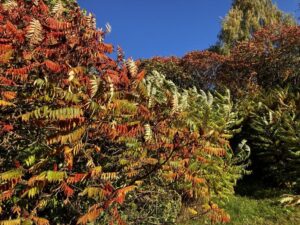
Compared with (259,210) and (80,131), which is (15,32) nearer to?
(80,131)

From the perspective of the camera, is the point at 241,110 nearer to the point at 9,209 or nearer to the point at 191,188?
the point at 191,188

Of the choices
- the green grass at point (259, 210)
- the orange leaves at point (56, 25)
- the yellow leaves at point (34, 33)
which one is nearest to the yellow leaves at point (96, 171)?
the yellow leaves at point (34, 33)

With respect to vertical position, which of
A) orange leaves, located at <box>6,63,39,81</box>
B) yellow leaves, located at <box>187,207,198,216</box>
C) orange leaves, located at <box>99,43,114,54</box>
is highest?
orange leaves, located at <box>99,43,114,54</box>

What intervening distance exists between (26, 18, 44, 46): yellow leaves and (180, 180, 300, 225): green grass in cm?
492

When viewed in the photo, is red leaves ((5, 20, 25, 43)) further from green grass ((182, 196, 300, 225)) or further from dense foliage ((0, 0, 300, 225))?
green grass ((182, 196, 300, 225))

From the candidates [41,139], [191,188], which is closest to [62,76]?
[41,139]

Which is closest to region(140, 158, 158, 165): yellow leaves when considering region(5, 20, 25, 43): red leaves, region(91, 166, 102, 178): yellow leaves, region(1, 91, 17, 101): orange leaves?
region(91, 166, 102, 178): yellow leaves

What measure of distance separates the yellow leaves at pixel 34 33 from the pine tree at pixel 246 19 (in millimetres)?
30791

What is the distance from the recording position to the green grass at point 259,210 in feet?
31.2

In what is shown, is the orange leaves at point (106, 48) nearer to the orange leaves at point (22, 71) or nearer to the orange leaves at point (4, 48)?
the orange leaves at point (22, 71)

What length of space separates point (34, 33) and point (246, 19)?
34185 millimetres

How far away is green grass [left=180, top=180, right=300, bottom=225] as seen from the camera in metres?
9.50

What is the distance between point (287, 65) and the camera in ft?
81.1

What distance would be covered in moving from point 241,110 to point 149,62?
1788 centimetres
